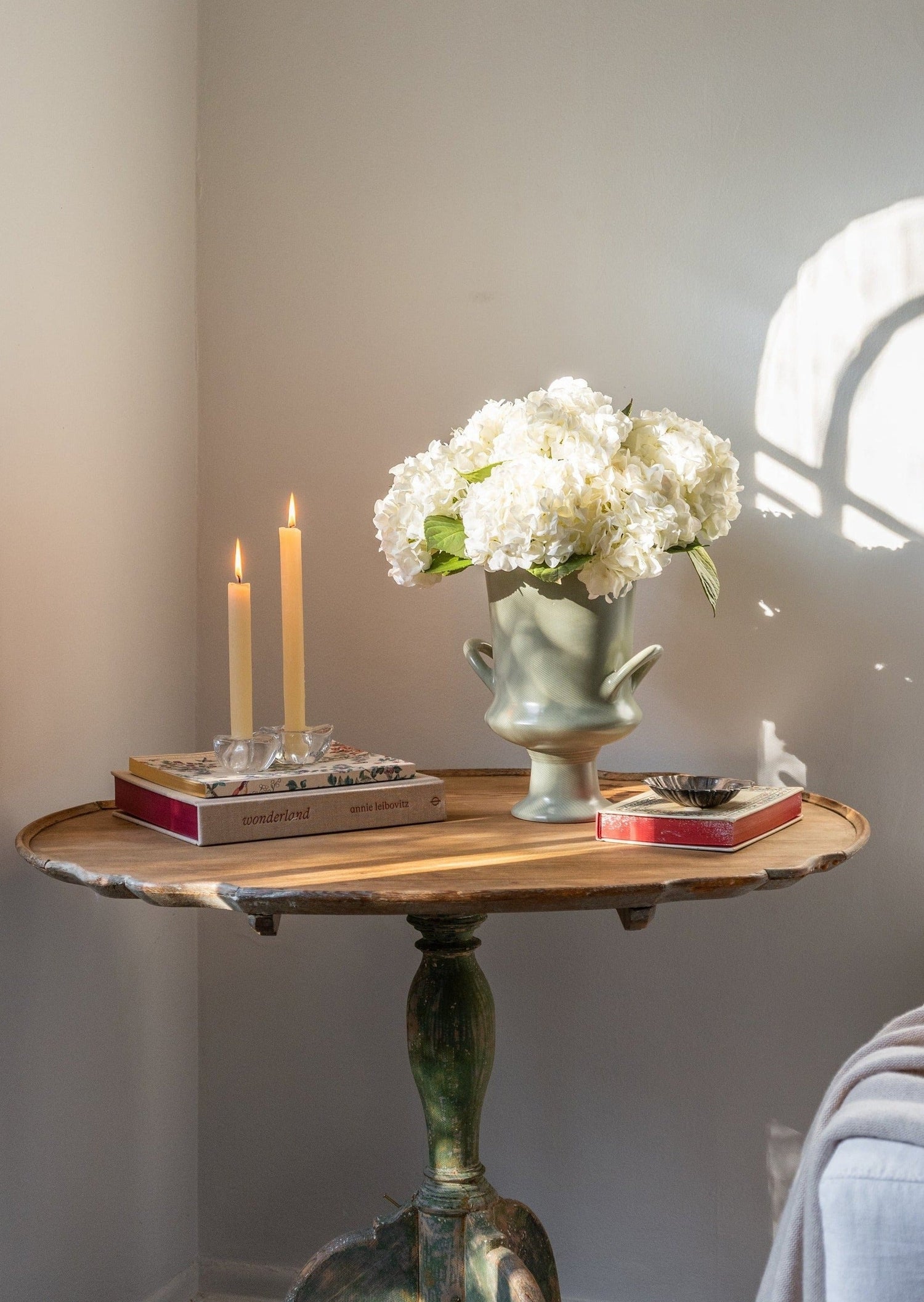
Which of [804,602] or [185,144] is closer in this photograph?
[804,602]

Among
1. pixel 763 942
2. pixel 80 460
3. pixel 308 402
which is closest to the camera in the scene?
pixel 80 460

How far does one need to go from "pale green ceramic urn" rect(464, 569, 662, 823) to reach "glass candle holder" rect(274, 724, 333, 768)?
0.61ft

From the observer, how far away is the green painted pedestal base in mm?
1230

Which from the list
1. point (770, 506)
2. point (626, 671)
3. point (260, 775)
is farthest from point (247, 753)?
point (770, 506)

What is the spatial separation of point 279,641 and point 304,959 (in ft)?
1.51

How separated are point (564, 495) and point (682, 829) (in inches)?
12.9

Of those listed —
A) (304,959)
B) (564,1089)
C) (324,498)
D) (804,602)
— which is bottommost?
(564,1089)

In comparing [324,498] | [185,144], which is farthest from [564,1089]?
[185,144]

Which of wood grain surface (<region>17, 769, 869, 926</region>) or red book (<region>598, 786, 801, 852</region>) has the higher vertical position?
red book (<region>598, 786, 801, 852</region>)

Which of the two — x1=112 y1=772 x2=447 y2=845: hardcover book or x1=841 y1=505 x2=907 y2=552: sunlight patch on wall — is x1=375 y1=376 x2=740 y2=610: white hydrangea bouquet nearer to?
x1=112 y1=772 x2=447 y2=845: hardcover book

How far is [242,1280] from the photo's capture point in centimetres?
179

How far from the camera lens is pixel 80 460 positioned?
1.52m

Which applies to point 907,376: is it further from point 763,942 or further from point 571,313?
point 763,942

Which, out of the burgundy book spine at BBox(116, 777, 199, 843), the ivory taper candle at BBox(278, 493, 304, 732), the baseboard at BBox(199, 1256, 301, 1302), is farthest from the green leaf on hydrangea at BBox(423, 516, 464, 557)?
the baseboard at BBox(199, 1256, 301, 1302)
